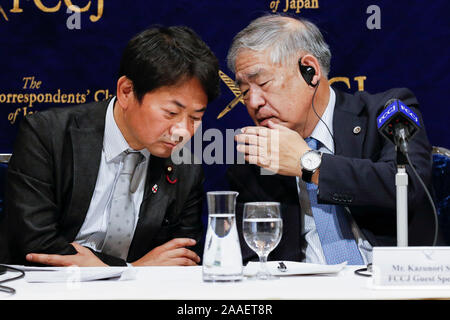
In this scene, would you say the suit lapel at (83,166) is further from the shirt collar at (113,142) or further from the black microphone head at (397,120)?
the black microphone head at (397,120)

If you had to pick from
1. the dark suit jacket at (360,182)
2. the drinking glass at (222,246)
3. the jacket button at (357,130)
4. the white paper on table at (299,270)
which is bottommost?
the white paper on table at (299,270)

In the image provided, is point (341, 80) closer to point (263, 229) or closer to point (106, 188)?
point (106, 188)

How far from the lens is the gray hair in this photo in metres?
1.95

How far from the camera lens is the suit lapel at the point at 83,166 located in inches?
68.9

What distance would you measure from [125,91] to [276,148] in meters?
0.53

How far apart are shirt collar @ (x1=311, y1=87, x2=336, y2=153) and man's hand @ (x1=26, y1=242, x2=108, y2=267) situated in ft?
2.68

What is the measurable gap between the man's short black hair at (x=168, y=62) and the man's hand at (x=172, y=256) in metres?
0.47

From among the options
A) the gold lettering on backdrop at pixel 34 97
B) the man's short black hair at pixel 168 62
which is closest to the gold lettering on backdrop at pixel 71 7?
the gold lettering on backdrop at pixel 34 97

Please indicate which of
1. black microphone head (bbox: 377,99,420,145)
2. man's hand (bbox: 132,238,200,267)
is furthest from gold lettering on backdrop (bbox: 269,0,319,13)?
black microphone head (bbox: 377,99,420,145)

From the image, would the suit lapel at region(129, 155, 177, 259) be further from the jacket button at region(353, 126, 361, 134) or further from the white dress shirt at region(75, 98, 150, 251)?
the jacket button at region(353, 126, 361, 134)
